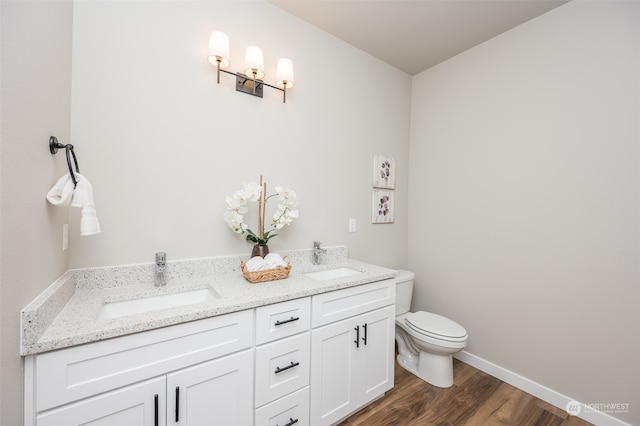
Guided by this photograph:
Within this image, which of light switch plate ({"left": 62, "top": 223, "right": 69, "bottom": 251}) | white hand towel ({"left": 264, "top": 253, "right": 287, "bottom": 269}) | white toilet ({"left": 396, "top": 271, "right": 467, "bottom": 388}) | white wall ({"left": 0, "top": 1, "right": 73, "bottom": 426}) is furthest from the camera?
white toilet ({"left": 396, "top": 271, "right": 467, "bottom": 388})

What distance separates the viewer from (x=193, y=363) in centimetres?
100

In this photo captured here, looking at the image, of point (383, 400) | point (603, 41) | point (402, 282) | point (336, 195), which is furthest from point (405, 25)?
point (383, 400)

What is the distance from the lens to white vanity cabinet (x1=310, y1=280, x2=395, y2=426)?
1370mm

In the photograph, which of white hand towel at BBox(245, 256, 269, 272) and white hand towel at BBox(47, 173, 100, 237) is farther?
white hand towel at BBox(245, 256, 269, 272)

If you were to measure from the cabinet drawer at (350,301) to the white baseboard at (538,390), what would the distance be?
1.07 meters

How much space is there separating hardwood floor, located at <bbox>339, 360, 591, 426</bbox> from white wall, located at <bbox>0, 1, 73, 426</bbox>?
1579 mm

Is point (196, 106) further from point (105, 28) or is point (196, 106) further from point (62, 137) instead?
point (62, 137)

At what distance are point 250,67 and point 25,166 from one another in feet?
3.84

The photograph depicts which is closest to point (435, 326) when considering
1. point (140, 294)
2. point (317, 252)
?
point (317, 252)

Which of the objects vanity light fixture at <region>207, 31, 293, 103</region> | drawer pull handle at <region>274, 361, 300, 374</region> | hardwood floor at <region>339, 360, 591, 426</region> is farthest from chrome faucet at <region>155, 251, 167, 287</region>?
hardwood floor at <region>339, 360, 591, 426</region>

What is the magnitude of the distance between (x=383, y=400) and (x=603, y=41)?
2630 millimetres

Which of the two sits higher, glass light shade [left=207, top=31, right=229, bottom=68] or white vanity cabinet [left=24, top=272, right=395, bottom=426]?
glass light shade [left=207, top=31, right=229, bottom=68]

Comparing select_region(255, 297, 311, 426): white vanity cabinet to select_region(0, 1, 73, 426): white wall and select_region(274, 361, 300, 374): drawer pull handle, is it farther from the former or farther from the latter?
select_region(0, 1, 73, 426): white wall

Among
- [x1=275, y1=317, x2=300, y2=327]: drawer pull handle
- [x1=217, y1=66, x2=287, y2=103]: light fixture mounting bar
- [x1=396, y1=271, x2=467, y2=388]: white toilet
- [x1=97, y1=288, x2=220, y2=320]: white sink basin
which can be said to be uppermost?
[x1=217, y1=66, x2=287, y2=103]: light fixture mounting bar
